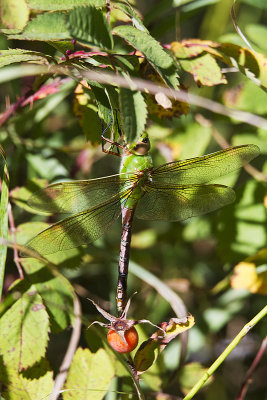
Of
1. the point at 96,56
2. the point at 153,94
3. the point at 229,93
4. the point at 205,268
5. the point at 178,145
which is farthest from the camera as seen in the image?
the point at 205,268

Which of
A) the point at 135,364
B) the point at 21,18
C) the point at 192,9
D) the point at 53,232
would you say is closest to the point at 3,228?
the point at 53,232

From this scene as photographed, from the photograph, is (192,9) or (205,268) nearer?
(192,9)

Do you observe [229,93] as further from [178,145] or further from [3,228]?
[3,228]

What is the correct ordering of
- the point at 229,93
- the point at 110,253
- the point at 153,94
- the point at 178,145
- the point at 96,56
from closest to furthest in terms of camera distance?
the point at 96,56 < the point at 153,94 < the point at 110,253 < the point at 229,93 < the point at 178,145

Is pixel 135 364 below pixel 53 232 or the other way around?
below

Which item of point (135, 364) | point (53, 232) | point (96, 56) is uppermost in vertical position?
point (96, 56)

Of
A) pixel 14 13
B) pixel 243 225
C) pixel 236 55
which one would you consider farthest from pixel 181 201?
pixel 14 13

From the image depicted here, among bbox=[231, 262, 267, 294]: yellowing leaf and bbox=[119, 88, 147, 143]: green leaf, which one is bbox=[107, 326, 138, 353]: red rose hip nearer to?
bbox=[119, 88, 147, 143]: green leaf

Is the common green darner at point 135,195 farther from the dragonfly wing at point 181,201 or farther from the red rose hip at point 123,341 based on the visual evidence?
the red rose hip at point 123,341
